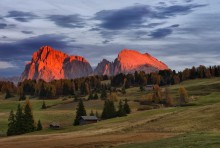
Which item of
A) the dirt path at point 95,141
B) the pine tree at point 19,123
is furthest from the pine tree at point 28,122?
the dirt path at point 95,141

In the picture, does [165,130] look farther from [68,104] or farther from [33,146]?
[68,104]

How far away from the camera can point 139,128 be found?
219 ft

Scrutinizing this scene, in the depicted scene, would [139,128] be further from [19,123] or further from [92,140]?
[19,123]

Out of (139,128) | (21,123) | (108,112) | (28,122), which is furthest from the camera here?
(108,112)

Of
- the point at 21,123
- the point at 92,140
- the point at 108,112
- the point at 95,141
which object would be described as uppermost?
the point at 95,141

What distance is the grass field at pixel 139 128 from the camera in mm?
40250

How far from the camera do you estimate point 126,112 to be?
122 m

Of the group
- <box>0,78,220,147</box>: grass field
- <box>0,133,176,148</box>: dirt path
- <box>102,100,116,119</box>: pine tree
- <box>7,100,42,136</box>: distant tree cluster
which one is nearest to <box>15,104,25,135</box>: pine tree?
<box>7,100,42,136</box>: distant tree cluster

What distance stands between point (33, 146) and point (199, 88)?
148 m

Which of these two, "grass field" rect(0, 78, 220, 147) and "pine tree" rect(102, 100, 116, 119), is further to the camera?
"pine tree" rect(102, 100, 116, 119)

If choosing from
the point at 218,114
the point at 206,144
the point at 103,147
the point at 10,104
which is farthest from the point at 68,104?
the point at 206,144

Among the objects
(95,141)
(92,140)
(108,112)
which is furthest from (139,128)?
(108,112)

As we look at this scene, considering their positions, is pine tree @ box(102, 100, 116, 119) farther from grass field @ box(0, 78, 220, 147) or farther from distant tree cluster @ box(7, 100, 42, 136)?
distant tree cluster @ box(7, 100, 42, 136)

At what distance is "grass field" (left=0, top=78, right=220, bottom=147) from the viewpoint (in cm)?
4025
